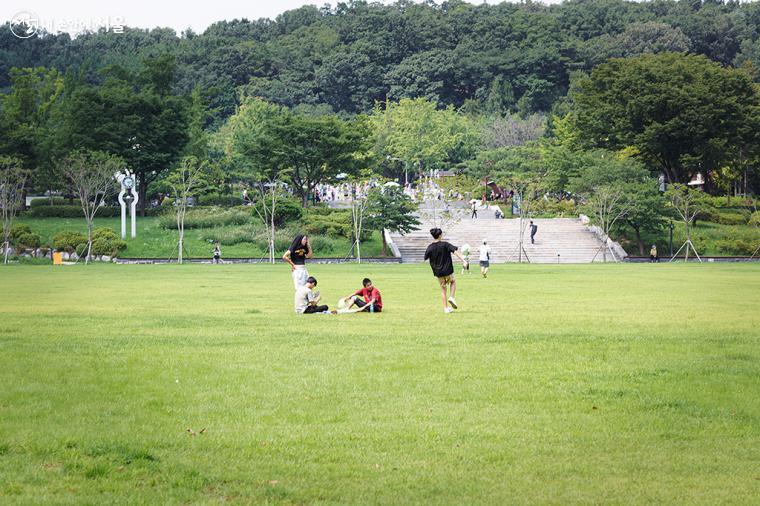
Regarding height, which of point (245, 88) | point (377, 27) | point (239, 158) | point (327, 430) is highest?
point (377, 27)

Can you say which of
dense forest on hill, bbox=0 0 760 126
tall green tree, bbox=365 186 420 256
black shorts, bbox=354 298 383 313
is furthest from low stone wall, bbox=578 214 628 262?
dense forest on hill, bbox=0 0 760 126

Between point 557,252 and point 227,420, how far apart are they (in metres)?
55.7

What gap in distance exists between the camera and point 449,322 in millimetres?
17641

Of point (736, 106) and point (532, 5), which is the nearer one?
point (736, 106)

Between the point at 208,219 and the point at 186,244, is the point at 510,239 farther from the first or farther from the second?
the point at 186,244

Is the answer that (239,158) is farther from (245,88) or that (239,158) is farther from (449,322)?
(449,322)

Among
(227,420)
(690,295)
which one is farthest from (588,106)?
(227,420)

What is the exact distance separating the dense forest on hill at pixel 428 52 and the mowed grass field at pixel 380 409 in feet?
377

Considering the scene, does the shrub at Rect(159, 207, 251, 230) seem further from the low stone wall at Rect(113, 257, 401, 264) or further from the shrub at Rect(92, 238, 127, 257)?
the low stone wall at Rect(113, 257, 401, 264)

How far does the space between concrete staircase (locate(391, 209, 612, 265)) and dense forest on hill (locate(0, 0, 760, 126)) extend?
59239 mm

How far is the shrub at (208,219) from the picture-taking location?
2633 inches

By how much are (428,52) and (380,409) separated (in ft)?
459

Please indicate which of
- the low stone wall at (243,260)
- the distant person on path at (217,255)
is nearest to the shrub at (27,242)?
the low stone wall at (243,260)

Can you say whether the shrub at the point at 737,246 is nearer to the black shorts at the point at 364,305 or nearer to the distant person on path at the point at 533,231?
the distant person on path at the point at 533,231
